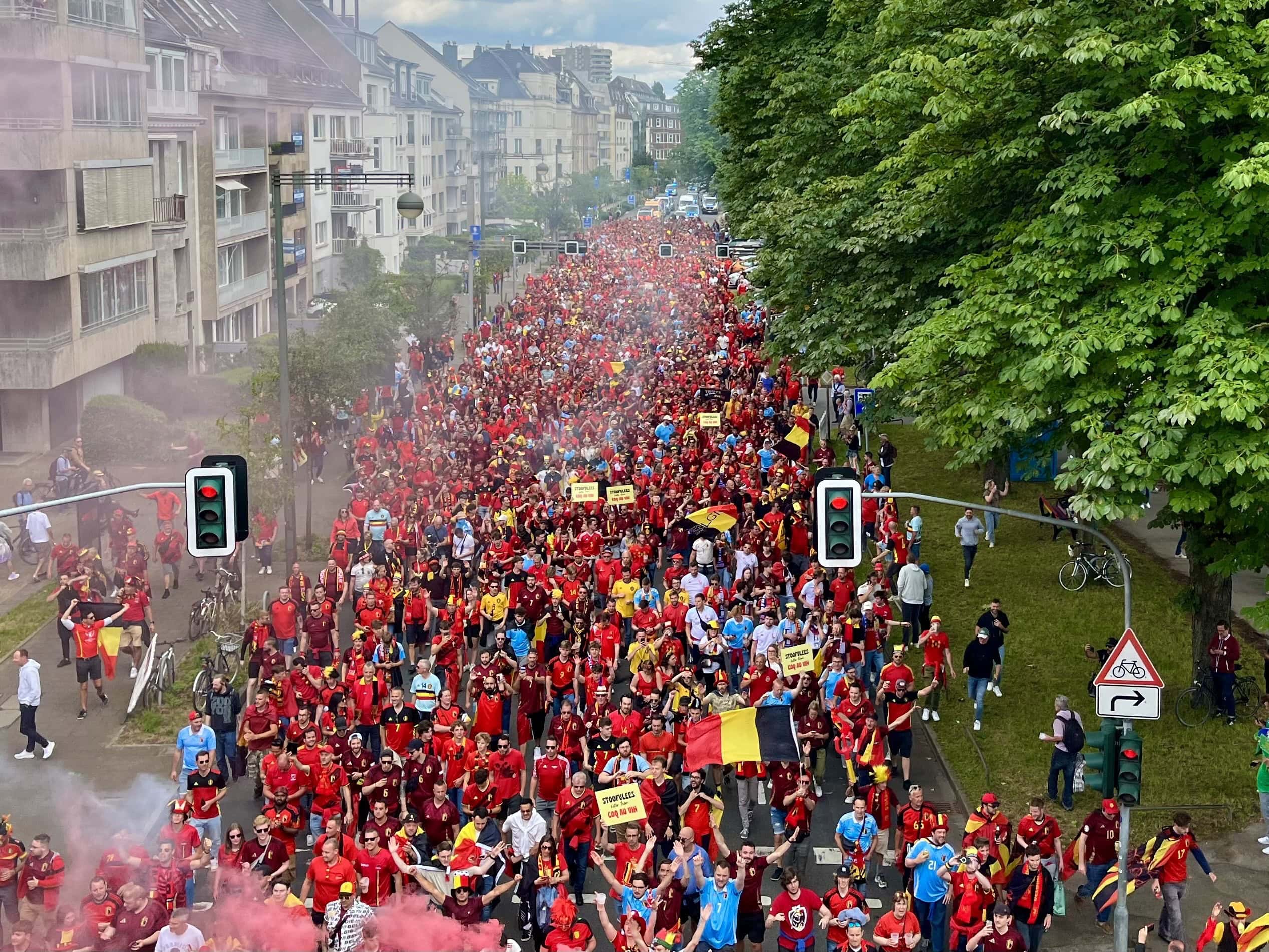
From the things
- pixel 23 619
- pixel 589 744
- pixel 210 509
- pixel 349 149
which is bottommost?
pixel 23 619

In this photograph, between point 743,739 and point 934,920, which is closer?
point 934,920

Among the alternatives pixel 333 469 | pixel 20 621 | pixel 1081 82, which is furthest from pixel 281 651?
pixel 333 469

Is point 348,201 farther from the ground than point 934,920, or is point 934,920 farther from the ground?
point 348,201

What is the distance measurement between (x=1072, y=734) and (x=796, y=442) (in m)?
13.0

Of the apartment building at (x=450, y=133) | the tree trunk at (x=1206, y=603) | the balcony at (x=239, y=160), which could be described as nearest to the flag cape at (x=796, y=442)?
the tree trunk at (x=1206, y=603)

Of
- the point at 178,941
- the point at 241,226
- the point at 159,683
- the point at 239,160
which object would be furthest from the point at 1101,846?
the point at 239,160

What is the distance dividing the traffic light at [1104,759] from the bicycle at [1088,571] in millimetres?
12775

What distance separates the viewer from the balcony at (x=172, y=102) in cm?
4603

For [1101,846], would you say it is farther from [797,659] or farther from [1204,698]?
[1204,698]

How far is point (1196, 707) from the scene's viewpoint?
62.0 ft

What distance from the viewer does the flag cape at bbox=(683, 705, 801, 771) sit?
49.6 ft

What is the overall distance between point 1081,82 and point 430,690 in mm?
9800

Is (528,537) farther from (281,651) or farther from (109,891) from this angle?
(109,891)

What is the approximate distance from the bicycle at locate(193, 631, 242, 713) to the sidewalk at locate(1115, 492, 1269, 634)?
13.0 meters
